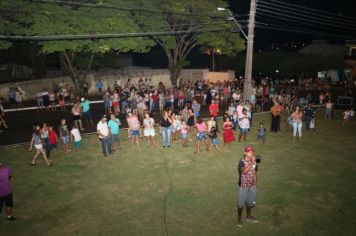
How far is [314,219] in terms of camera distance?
355 inches

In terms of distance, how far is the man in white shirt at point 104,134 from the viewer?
44.0 ft

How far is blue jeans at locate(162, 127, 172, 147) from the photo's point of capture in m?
14.8

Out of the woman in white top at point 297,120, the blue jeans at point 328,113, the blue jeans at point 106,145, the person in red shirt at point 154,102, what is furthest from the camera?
the person in red shirt at point 154,102

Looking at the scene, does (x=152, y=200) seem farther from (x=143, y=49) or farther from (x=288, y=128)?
(x=143, y=49)

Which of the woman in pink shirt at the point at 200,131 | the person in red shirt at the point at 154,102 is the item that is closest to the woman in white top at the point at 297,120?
the woman in pink shirt at the point at 200,131

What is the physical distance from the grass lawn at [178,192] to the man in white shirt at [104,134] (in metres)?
A: 0.44

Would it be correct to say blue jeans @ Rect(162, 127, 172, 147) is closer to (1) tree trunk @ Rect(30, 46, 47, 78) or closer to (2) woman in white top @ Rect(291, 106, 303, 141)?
(2) woman in white top @ Rect(291, 106, 303, 141)

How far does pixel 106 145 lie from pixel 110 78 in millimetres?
19964

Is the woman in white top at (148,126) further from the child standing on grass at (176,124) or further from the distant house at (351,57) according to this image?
the distant house at (351,57)

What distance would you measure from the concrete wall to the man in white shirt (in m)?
17.3

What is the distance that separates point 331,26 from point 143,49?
4919cm

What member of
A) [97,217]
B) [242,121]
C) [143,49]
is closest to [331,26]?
[143,49]

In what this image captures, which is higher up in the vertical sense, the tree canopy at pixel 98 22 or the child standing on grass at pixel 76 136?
the tree canopy at pixel 98 22

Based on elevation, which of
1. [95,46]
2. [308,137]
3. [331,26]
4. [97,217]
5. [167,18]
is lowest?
[97,217]
